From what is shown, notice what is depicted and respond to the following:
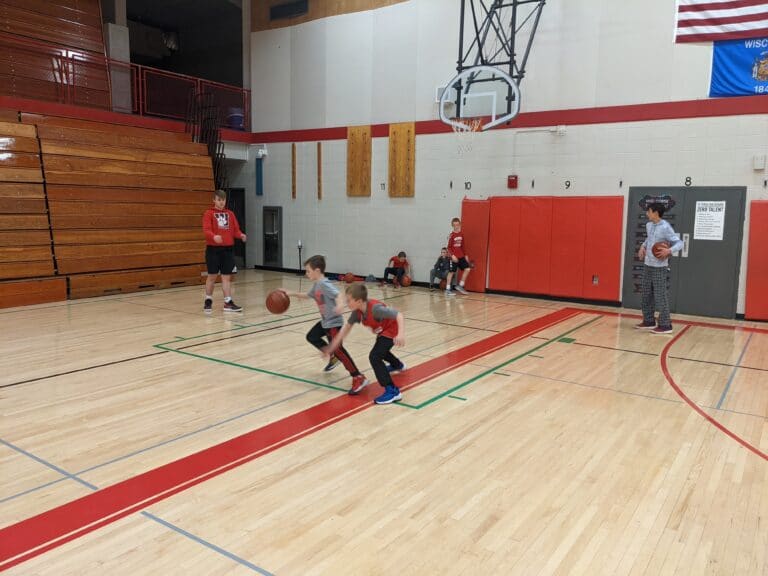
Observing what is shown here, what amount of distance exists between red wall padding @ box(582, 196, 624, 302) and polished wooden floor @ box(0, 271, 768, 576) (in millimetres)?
2943

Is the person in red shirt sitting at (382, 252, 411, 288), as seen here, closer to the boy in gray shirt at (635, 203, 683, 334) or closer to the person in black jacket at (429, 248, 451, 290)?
the person in black jacket at (429, 248, 451, 290)

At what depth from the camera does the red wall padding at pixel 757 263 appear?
8625mm

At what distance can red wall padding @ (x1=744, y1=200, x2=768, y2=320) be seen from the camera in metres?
8.62

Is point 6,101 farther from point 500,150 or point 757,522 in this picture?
point 757,522

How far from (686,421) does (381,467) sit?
8.02ft

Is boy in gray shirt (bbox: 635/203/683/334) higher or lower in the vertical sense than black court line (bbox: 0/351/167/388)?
higher

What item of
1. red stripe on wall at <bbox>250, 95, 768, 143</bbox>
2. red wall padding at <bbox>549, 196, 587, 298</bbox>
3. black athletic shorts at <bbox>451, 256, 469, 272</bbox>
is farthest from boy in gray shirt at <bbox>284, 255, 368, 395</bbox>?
red stripe on wall at <bbox>250, 95, 768, 143</bbox>

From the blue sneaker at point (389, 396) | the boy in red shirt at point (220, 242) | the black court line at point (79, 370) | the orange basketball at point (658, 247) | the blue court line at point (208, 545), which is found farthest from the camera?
the boy in red shirt at point (220, 242)

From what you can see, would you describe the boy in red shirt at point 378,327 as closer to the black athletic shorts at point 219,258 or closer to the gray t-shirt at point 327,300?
the gray t-shirt at point 327,300

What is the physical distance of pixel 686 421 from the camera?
4.40m

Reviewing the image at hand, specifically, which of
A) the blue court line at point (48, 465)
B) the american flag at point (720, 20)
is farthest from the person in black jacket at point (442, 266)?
the blue court line at point (48, 465)

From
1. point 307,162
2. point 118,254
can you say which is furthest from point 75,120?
point 307,162

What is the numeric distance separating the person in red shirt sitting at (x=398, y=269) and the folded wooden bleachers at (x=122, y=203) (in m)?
3.79

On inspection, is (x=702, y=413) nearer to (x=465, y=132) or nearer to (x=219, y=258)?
(x=219, y=258)
